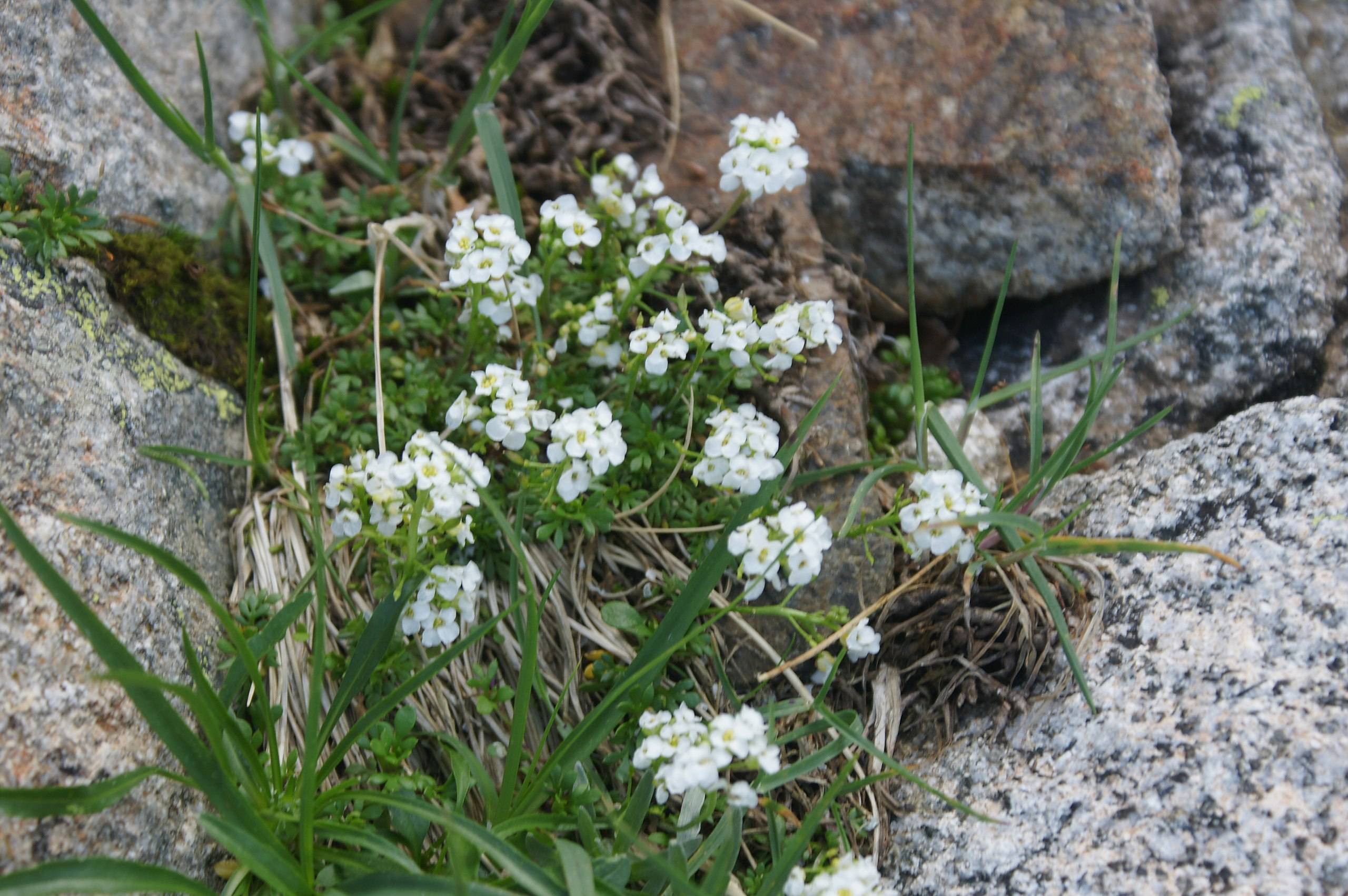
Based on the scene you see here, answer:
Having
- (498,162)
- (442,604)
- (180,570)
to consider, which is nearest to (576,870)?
(442,604)

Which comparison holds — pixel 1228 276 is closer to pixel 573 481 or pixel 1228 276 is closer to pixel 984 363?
pixel 984 363

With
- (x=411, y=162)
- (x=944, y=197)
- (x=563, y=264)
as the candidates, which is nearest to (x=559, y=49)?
(x=411, y=162)

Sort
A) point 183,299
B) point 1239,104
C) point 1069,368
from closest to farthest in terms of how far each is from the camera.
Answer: point 1069,368, point 183,299, point 1239,104

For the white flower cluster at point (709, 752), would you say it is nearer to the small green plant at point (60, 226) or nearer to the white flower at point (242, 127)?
the small green plant at point (60, 226)

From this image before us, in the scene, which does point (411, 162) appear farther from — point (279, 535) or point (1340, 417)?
point (1340, 417)

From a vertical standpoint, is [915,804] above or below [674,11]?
below

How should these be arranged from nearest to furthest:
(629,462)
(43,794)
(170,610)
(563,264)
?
1. (43,794)
2. (170,610)
3. (629,462)
4. (563,264)

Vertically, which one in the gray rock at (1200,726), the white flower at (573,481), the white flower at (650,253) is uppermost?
the white flower at (650,253)

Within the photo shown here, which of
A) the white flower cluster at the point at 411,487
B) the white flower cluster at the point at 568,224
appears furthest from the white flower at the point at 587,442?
the white flower cluster at the point at 568,224
